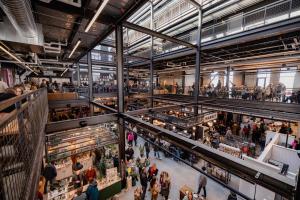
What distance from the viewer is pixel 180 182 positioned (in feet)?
23.5

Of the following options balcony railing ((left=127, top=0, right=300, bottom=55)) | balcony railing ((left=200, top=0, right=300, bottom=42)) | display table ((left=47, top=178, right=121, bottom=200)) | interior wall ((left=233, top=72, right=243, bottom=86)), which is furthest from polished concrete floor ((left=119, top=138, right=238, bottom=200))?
interior wall ((left=233, top=72, right=243, bottom=86))

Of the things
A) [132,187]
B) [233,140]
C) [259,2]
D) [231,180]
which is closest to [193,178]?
[231,180]

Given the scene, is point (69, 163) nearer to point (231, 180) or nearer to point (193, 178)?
point (193, 178)

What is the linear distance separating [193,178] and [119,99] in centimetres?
621

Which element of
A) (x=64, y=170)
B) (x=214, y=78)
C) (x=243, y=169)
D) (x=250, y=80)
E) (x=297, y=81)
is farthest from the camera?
(x=214, y=78)

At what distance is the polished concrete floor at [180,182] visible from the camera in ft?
20.6

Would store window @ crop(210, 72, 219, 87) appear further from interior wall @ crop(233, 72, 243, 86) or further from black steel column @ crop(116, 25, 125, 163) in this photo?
black steel column @ crop(116, 25, 125, 163)

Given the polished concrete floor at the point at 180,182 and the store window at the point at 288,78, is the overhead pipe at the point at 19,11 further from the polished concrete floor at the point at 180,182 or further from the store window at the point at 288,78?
the store window at the point at 288,78

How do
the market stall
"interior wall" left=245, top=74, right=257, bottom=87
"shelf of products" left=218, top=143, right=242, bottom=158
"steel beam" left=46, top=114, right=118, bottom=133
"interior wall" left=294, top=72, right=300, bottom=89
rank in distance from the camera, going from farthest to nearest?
1. "interior wall" left=245, top=74, right=257, bottom=87
2. "interior wall" left=294, top=72, right=300, bottom=89
3. "shelf of products" left=218, top=143, right=242, bottom=158
4. the market stall
5. "steel beam" left=46, top=114, right=118, bottom=133

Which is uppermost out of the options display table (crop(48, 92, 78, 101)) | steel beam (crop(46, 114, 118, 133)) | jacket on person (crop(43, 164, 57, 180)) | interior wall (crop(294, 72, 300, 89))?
interior wall (crop(294, 72, 300, 89))

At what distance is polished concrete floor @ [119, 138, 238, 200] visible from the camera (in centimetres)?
629

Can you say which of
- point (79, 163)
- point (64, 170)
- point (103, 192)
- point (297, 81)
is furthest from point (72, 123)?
point (297, 81)

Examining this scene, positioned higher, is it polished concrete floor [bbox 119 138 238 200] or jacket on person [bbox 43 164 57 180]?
jacket on person [bbox 43 164 57 180]

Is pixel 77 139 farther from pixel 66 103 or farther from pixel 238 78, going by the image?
pixel 238 78
